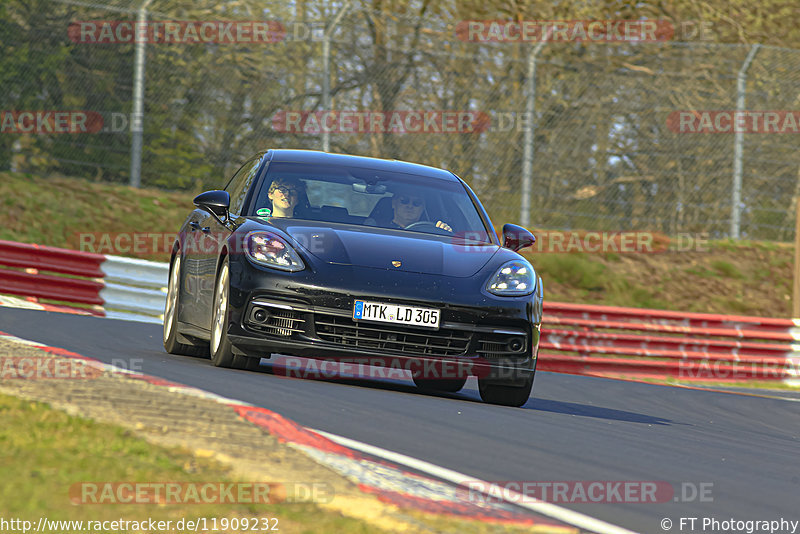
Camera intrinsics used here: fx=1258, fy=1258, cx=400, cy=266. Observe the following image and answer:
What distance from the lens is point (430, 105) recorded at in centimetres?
1950

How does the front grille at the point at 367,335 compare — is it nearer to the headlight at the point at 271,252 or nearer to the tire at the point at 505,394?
the headlight at the point at 271,252

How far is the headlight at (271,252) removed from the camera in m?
7.63

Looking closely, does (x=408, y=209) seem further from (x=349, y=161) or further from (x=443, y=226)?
(x=349, y=161)

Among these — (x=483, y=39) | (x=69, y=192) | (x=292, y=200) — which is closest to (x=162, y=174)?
(x=69, y=192)

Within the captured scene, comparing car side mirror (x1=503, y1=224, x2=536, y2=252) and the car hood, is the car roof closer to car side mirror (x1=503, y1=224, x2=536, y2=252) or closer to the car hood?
car side mirror (x1=503, y1=224, x2=536, y2=252)

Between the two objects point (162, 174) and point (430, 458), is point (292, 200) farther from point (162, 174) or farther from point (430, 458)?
point (162, 174)

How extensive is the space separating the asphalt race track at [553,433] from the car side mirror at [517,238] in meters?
1.10

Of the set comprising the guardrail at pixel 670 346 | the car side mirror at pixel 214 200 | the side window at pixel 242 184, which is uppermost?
the side window at pixel 242 184

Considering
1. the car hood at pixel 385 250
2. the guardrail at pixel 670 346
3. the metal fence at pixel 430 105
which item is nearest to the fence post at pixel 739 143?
the metal fence at pixel 430 105

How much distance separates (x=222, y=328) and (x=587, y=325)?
27.4ft

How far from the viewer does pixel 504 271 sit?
792 cm

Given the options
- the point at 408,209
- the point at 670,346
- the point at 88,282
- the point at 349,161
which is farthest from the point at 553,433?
the point at 88,282

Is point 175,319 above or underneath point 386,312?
underneath

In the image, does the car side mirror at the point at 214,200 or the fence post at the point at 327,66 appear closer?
Answer: the car side mirror at the point at 214,200
